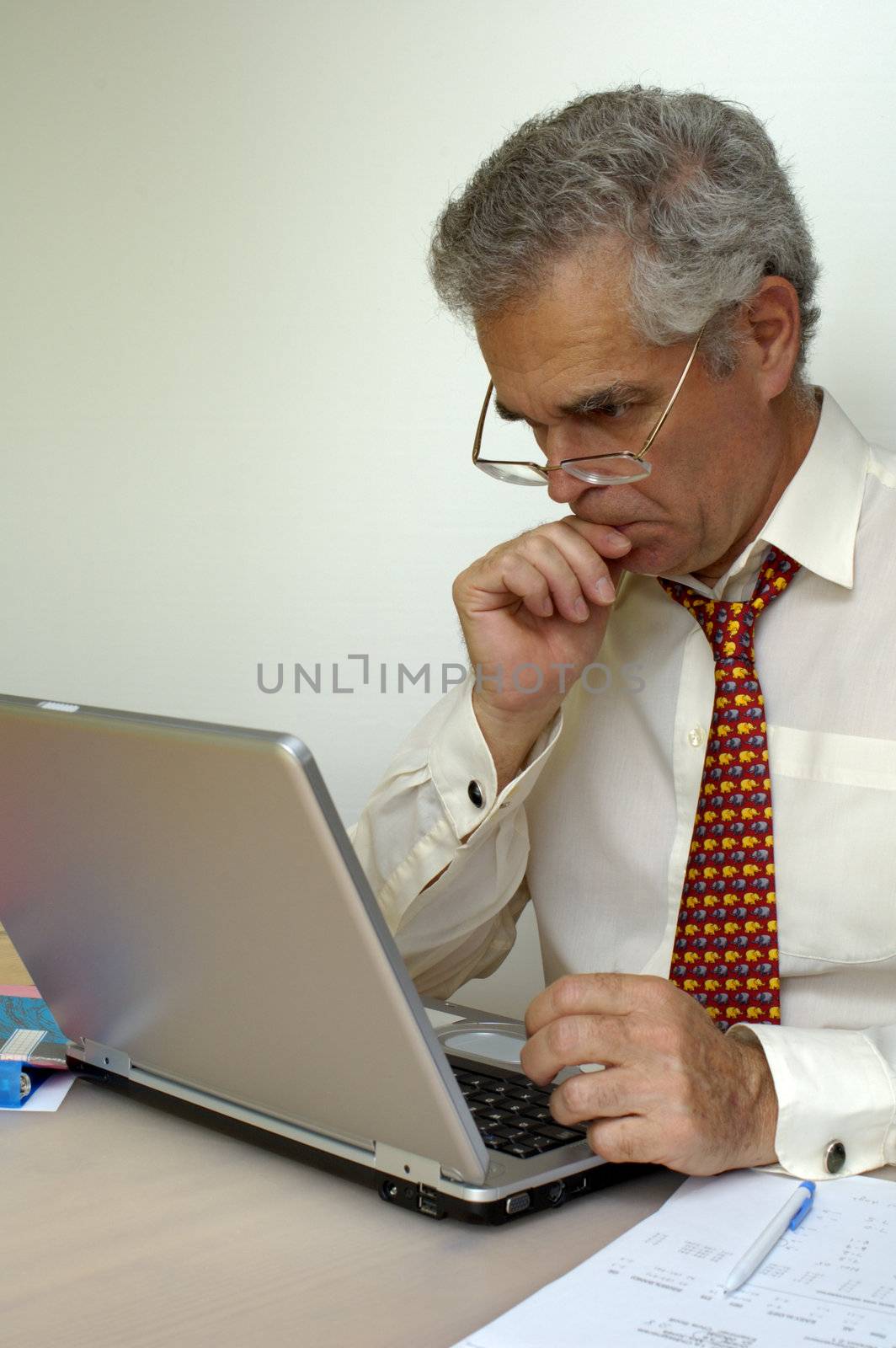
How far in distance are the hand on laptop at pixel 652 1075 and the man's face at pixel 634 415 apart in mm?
553

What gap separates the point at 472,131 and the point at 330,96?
0.92ft

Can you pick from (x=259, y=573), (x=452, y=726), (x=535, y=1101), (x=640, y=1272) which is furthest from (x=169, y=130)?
(x=640, y=1272)

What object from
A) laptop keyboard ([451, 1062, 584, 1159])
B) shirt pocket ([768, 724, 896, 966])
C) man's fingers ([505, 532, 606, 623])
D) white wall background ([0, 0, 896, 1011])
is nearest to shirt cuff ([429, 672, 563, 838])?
man's fingers ([505, 532, 606, 623])

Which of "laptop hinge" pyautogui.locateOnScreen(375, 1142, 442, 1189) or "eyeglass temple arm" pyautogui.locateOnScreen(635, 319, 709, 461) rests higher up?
"eyeglass temple arm" pyautogui.locateOnScreen(635, 319, 709, 461)

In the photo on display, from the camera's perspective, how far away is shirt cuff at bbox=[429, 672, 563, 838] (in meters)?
1.36

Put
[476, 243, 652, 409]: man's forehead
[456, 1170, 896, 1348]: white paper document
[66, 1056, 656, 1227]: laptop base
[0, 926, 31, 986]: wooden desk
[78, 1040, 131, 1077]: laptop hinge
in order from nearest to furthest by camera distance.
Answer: [456, 1170, 896, 1348]: white paper document
[66, 1056, 656, 1227]: laptop base
[78, 1040, 131, 1077]: laptop hinge
[476, 243, 652, 409]: man's forehead
[0, 926, 31, 986]: wooden desk

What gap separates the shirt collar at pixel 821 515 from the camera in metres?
1.33

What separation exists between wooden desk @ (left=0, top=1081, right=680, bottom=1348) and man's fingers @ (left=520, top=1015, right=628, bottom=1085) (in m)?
0.09

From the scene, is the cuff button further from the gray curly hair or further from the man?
the gray curly hair

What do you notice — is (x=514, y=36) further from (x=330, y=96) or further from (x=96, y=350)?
(x=96, y=350)

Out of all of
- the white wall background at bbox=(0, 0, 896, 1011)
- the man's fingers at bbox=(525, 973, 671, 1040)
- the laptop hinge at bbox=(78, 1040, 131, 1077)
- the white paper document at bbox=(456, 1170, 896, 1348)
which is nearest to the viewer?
the white paper document at bbox=(456, 1170, 896, 1348)

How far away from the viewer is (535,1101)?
37.8 inches

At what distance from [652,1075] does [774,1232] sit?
0.13 m

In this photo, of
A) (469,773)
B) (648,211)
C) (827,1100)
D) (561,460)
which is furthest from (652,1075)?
(648,211)
